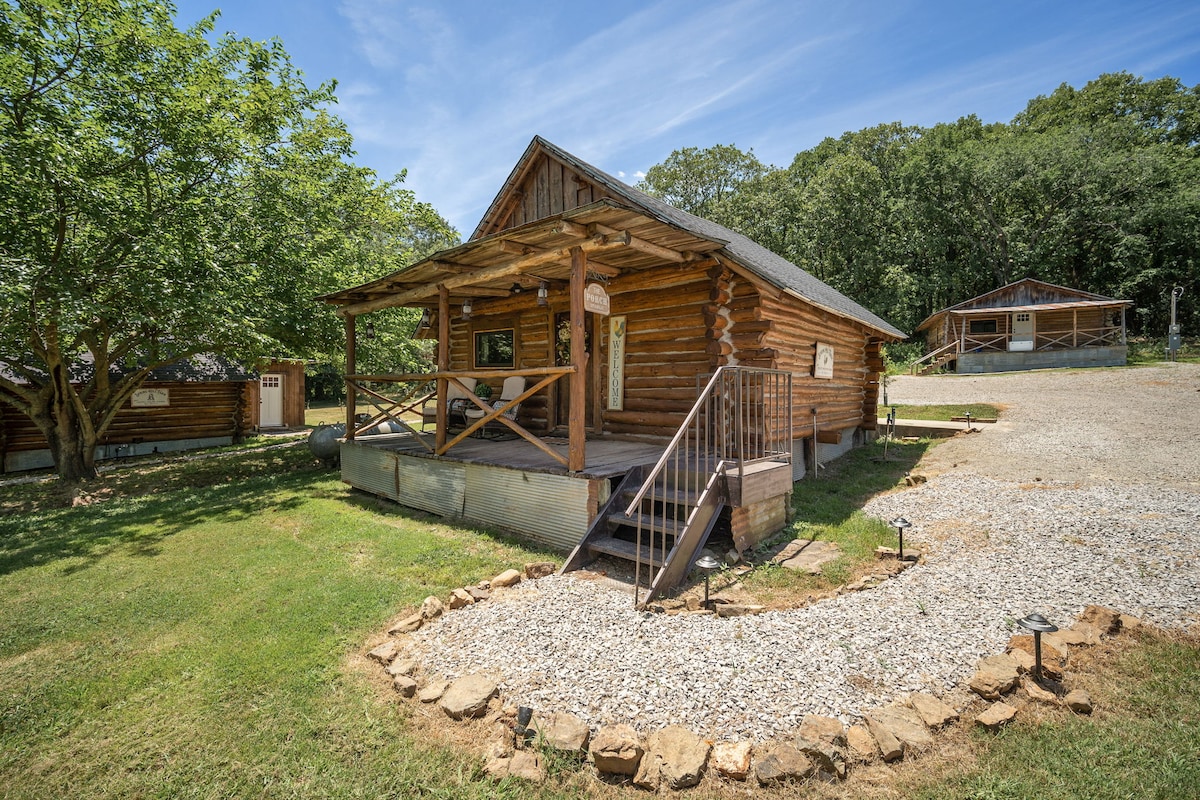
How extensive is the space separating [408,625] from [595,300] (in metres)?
4.09

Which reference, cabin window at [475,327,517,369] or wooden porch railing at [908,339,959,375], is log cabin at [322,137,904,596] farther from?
wooden porch railing at [908,339,959,375]

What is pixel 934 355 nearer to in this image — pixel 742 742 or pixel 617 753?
pixel 742 742

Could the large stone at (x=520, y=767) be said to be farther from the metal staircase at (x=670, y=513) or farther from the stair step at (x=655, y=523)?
the stair step at (x=655, y=523)

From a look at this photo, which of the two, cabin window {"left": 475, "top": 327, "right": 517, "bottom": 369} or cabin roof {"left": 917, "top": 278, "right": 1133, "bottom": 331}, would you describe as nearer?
cabin window {"left": 475, "top": 327, "right": 517, "bottom": 369}

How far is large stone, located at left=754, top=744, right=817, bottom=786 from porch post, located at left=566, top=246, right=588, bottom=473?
3.51 meters

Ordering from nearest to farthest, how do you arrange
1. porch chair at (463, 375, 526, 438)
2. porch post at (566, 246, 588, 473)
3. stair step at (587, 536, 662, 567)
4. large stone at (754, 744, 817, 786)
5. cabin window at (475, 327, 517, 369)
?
1. large stone at (754, 744, 817, 786)
2. stair step at (587, 536, 662, 567)
3. porch post at (566, 246, 588, 473)
4. porch chair at (463, 375, 526, 438)
5. cabin window at (475, 327, 517, 369)

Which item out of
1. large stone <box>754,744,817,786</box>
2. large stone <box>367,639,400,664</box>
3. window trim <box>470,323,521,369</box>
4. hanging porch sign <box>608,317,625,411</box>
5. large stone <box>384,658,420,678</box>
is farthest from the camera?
window trim <box>470,323,521,369</box>

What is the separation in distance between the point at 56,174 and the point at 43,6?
9.61 feet

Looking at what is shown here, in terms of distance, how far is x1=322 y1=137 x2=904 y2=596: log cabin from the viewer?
218 inches

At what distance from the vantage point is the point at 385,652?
11.8 ft

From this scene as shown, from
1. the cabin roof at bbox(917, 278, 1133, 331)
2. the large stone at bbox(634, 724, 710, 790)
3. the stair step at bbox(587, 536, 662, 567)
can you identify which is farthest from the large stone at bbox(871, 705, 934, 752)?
the cabin roof at bbox(917, 278, 1133, 331)

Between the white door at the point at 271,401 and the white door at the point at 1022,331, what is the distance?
118 ft

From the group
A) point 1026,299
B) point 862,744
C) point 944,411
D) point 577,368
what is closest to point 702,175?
point 1026,299

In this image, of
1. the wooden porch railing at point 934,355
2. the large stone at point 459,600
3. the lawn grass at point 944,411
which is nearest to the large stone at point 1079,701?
the large stone at point 459,600
